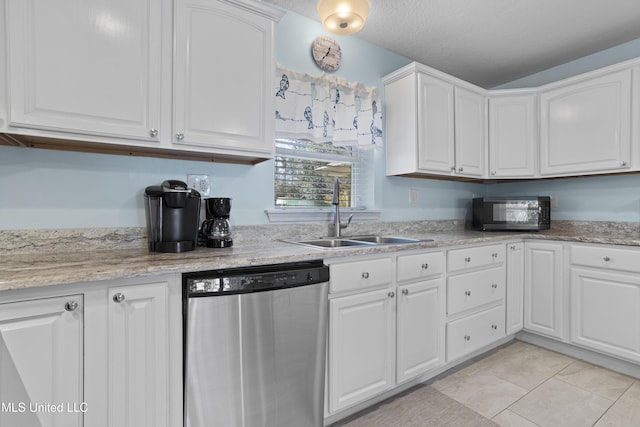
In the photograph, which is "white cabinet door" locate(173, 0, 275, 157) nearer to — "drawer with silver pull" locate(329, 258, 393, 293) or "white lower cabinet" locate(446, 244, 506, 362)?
"drawer with silver pull" locate(329, 258, 393, 293)

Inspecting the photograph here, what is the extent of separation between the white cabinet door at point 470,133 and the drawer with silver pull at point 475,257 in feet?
2.32

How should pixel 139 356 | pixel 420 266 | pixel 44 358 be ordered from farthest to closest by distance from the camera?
pixel 420 266 → pixel 139 356 → pixel 44 358

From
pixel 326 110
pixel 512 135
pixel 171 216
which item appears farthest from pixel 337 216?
pixel 512 135

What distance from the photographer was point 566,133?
2.75m

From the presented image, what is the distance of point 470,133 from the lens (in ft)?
9.32

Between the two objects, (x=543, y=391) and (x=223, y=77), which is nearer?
(x=223, y=77)

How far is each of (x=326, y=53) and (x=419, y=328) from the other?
6.36 feet

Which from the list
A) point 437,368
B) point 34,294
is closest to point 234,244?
point 34,294

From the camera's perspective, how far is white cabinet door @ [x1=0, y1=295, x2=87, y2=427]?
0.95m

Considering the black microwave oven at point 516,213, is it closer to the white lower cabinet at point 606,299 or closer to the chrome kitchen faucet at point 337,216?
the white lower cabinet at point 606,299

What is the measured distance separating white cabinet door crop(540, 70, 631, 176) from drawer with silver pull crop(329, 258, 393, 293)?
2.03 m

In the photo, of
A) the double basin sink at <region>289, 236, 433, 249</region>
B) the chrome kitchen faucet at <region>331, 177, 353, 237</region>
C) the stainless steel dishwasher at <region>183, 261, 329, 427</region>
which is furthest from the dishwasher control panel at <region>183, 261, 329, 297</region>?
the chrome kitchen faucet at <region>331, 177, 353, 237</region>

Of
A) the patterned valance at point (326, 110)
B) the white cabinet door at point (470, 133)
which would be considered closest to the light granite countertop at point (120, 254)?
the patterned valance at point (326, 110)

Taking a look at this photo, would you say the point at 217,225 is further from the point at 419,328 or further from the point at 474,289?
the point at 474,289
